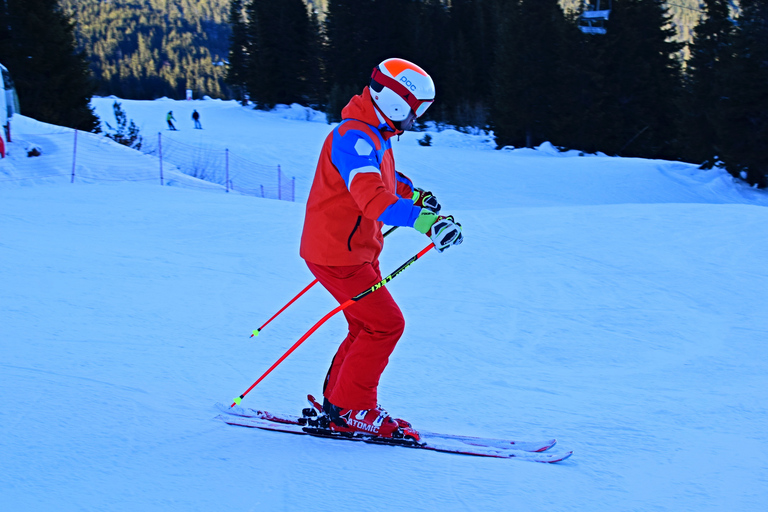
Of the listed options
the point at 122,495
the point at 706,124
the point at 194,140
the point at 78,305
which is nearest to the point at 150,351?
the point at 78,305

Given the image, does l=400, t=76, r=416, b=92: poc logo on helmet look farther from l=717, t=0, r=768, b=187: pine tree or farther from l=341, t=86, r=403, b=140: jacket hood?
l=717, t=0, r=768, b=187: pine tree

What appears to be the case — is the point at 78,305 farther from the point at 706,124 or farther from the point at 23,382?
the point at 706,124

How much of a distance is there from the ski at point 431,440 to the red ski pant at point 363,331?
0.18m

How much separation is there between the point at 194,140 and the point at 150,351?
64.9 ft

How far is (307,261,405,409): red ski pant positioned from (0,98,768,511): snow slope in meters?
0.25

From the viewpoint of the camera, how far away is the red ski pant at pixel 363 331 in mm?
2645

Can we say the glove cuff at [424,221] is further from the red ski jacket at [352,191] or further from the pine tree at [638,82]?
the pine tree at [638,82]

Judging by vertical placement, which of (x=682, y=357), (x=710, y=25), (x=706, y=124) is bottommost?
(x=682, y=357)

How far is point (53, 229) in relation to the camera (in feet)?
23.1

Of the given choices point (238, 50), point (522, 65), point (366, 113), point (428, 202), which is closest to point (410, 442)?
point (428, 202)

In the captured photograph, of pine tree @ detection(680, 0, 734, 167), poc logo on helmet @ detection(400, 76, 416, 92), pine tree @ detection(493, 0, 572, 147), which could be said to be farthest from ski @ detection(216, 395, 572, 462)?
pine tree @ detection(493, 0, 572, 147)

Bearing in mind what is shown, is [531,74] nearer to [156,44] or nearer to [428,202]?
[428,202]

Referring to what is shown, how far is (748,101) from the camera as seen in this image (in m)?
19.0

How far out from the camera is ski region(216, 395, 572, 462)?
2.65 metres
